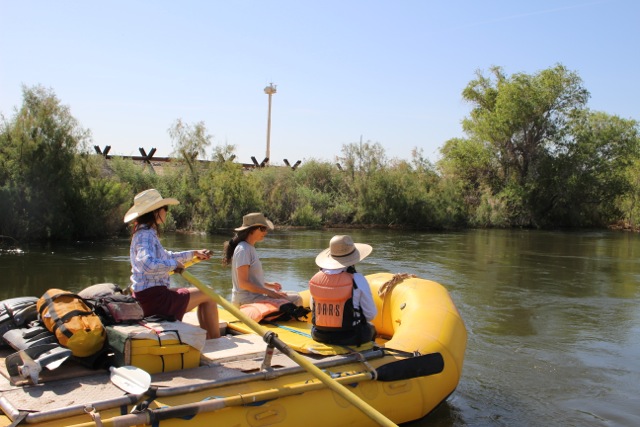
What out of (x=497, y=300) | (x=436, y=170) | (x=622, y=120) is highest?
(x=622, y=120)

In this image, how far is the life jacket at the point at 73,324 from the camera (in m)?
3.94

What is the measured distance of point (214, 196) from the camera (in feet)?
71.2

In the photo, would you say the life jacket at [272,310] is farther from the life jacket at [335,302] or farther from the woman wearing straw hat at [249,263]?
the life jacket at [335,302]

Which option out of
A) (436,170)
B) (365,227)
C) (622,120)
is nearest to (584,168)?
(622,120)

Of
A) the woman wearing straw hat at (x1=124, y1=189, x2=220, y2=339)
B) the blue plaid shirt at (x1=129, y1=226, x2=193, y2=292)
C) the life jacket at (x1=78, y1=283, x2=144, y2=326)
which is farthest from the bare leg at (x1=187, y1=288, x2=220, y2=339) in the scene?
the life jacket at (x1=78, y1=283, x2=144, y2=326)

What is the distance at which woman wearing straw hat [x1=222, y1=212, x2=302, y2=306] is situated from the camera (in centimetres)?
568

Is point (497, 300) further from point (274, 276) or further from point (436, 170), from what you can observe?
point (436, 170)

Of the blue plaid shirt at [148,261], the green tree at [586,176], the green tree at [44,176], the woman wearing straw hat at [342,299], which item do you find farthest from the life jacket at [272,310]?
the green tree at [586,176]

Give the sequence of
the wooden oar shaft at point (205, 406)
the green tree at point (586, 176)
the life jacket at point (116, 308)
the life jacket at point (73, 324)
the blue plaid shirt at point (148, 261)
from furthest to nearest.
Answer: the green tree at point (586, 176), the blue plaid shirt at point (148, 261), the life jacket at point (116, 308), the life jacket at point (73, 324), the wooden oar shaft at point (205, 406)

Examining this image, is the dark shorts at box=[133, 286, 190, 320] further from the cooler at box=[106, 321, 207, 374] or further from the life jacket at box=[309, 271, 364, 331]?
the life jacket at box=[309, 271, 364, 331]

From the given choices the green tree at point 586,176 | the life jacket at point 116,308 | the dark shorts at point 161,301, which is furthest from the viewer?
the green tree at point 586,176

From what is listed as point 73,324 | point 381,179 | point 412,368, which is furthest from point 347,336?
point 381,179

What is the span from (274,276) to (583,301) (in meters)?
5.45

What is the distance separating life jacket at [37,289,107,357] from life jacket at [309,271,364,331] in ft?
4.98
